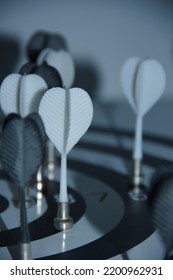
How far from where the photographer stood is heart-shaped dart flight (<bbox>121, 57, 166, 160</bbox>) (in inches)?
56.0

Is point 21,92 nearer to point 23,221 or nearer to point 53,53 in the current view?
point 23,221

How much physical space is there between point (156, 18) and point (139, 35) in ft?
0.33

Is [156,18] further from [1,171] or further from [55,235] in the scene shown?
[55,235]

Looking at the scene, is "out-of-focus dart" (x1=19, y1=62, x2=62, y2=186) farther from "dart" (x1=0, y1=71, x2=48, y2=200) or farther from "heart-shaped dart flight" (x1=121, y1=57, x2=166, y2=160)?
"heart-shaped dart flight" (x1=121, y1=57, x2=166, y2=160)

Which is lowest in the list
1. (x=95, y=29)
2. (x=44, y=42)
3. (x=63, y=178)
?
(x=63, y=178)

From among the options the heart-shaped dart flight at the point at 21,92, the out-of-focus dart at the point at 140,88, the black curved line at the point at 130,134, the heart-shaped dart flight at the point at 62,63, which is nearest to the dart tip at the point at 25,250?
the heart-shaped dart flight at the point at 21,92

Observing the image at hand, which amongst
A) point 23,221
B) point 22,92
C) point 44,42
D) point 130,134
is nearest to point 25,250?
point 23,221

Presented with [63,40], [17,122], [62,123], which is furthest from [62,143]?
[63,40]

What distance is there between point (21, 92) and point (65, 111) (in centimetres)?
14

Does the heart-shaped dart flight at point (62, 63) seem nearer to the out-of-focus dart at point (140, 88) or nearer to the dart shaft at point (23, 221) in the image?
Answer: the out-of-focus dart at point (140, 88)

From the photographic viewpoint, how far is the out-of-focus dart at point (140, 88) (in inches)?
56.1

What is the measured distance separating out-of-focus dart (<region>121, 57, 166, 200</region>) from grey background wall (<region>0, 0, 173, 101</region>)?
1076 mm

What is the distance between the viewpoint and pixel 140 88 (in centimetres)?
143

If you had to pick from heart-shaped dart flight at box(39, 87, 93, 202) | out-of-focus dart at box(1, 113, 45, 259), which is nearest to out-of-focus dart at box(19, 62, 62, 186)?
heart-shaped dart flight at box(39, 87, 93, 202)
